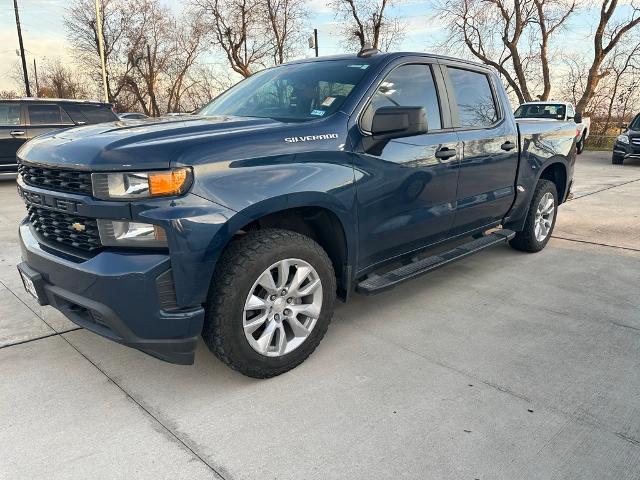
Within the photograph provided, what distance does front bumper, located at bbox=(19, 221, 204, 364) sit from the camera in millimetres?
2316

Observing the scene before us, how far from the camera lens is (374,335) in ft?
11.3

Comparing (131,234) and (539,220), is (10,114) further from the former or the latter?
(539,220)

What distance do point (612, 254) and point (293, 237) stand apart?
4144 millimetres

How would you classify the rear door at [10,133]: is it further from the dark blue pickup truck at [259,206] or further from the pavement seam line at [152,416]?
the pavement seam line at [152,416]

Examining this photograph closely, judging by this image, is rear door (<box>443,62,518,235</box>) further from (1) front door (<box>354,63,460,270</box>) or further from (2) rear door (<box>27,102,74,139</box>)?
(2) rear door (<box>27,102,74,139</box>)

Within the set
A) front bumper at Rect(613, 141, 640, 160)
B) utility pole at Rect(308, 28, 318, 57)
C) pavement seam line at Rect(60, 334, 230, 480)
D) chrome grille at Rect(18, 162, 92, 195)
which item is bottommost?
pavement seam line at Rect(60, 334, 230, 480)

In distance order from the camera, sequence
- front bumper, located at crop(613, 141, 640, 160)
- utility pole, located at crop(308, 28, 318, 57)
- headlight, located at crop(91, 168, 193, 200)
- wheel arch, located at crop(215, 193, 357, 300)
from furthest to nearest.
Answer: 1. utility pole, located at crop(308, 28, 318, 57)
2. front bumper, located at crop(613, 141, 640, 160)
3. wheel arch, located at crop(215, 193, 357, 300)
4. headlight, located at crop(91, 168, 193, 200)

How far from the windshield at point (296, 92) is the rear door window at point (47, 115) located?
28.9 ft

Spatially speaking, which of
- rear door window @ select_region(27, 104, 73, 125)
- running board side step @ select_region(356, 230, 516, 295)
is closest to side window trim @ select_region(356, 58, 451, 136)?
running board side step @ select_region(356, 230, 516, 295)

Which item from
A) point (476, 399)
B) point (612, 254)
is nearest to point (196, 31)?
point (612, 254)

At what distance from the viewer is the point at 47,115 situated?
11.1m

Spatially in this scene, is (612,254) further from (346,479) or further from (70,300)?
(70,300)

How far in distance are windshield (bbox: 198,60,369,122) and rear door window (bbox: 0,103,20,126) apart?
889 cm

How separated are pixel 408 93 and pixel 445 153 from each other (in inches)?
20.3
